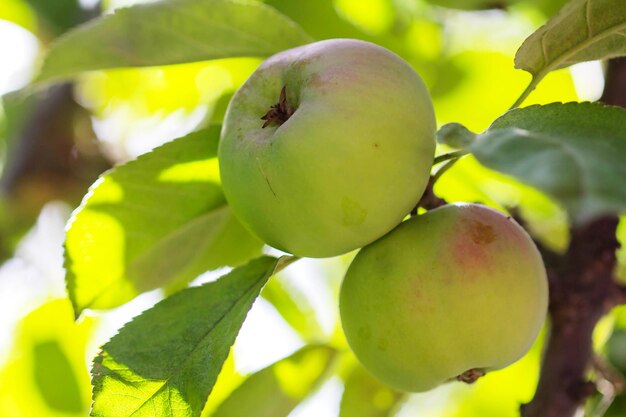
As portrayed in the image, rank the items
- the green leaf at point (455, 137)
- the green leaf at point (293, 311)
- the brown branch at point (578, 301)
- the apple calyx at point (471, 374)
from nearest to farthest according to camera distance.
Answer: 1. the green leaf at point (455, 137)
2. the apple calyx at point (471, 374)
3. the brown branch at point (578, 301)
4. the green leaf at point (293, 311)

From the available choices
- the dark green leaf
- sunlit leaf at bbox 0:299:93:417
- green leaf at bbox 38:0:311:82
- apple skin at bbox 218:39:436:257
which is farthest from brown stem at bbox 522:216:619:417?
the dark green leaf

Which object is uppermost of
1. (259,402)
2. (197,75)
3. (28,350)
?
(197,75)

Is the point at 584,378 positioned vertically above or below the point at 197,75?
below

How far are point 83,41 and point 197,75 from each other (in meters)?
0.52

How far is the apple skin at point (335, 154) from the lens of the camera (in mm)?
838

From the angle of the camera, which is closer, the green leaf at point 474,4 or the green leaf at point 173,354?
the green leaf at point 173,354

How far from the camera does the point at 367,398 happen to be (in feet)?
4.46

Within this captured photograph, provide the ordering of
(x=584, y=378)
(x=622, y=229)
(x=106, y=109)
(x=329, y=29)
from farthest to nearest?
(x=106, y=109) < (x=622, y=229) < (x=329, y=29) < (x=584, y=378)

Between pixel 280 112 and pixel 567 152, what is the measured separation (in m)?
0.37

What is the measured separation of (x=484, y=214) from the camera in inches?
39.5

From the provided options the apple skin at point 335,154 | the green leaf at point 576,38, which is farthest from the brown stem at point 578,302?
the apple skin at point 335,154

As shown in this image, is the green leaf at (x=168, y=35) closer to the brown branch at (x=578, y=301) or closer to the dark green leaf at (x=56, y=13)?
the brown branch at (x=578, y=301)

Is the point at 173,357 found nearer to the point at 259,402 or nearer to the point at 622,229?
the point at 259,402

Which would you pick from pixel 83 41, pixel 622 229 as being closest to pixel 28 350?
pixel 83 41
